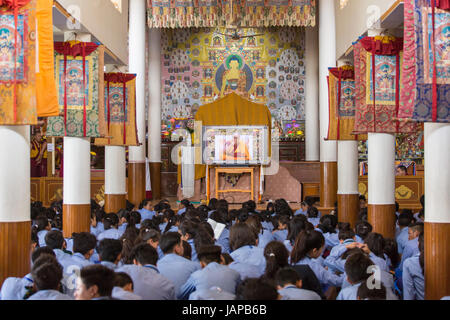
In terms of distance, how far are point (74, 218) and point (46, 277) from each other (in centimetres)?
582

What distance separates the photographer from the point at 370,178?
31.8ft

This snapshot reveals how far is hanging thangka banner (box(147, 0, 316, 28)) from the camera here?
51.4 feet

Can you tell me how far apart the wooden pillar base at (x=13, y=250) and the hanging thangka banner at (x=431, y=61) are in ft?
14.6

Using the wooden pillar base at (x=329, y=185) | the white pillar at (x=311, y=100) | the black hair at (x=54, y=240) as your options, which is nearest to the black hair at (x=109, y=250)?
the black hair at (x=54, y=240)

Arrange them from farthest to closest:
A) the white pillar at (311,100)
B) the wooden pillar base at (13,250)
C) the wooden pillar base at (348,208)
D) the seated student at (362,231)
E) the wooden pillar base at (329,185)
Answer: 1. the white pillar at (311,100)
2. the wooden pillar base at (329,185)
3. the wooden pillar base at (348,208)
4. the seated student at (362,231)
5. the wooden pillar base at (13,250)

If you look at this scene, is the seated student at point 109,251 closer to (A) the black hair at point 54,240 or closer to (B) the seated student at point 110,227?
(A) the black hair at point 54,240

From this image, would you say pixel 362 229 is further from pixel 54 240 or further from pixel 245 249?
pixel 54 240

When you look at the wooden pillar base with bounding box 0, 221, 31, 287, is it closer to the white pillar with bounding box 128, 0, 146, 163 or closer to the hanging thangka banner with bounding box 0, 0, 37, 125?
the hanging thangka banner with bounding box 0, 0, 37, 125

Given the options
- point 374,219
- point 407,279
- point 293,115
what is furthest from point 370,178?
point 293,115

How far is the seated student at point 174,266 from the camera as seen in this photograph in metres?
5.38

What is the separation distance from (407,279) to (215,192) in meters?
9.31

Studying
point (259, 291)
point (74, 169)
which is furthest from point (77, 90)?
point (259, 291)

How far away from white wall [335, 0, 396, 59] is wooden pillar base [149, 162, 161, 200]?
763 cm
